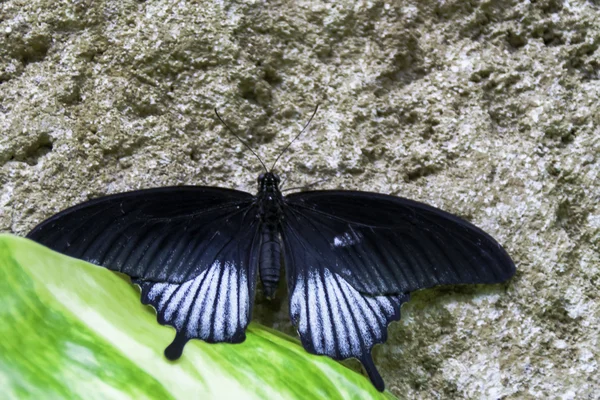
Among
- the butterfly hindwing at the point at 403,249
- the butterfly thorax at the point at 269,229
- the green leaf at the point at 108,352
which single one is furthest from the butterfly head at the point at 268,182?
the green leaf at the point at 108,352

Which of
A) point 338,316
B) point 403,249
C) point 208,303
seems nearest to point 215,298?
point 208,303

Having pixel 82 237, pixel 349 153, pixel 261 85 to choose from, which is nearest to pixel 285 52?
pixel 261 85

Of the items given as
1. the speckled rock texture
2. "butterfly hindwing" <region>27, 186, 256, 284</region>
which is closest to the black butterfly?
"butterfly hindwing" <region>27, 186, 256, 284</region>

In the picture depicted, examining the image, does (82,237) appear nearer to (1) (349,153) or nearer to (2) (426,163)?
(1) (349,153)

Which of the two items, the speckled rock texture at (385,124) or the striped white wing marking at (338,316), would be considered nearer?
the striped white wing marking at (338,316)

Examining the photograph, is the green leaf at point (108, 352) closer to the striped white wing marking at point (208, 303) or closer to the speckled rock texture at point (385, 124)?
the striped white wing marking at point (208, 303)

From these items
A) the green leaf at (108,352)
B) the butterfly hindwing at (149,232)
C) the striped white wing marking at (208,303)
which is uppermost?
the butterfly hindwing at (149,232)

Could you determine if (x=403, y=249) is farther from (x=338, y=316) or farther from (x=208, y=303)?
(x=208, y=303)
